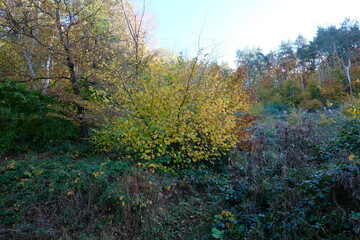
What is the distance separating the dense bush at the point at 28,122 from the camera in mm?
5270

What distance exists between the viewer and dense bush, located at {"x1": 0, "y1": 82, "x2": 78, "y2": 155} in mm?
5270

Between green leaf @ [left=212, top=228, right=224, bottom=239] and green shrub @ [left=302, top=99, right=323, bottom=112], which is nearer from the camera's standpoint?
green leaf @ [left=212, top=228, right=224, bottom=239]

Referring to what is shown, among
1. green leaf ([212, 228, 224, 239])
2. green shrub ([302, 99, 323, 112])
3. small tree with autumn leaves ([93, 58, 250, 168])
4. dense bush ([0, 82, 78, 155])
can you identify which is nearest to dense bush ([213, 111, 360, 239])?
green leaf ([212, 228, 224, 239])

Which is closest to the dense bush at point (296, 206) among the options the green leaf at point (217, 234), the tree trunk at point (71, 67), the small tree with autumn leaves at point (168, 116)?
the green leaf at point (217, 234)

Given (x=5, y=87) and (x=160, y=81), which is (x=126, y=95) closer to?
(x=160, y=81)

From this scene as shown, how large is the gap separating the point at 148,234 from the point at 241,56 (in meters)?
34.2

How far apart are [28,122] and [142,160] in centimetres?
344

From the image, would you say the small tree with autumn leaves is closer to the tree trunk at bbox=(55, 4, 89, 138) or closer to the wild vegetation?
the wild vegetation

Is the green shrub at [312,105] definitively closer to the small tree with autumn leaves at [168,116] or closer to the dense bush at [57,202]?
the small tree with autumn leaves at [168,116]

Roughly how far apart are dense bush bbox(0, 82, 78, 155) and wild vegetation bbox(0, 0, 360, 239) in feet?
0.09

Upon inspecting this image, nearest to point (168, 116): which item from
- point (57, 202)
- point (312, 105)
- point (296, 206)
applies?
point (57, 202)

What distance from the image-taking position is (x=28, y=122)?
18.7ft

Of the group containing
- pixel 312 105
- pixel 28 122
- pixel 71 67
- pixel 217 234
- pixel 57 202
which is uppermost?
pixel 71 67

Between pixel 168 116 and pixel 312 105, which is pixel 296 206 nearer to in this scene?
pixel 168 116
